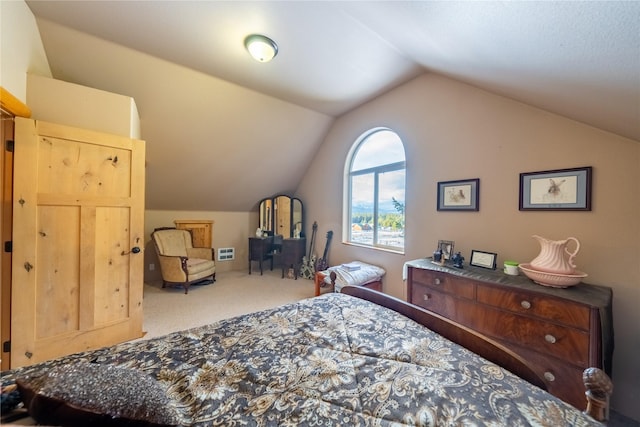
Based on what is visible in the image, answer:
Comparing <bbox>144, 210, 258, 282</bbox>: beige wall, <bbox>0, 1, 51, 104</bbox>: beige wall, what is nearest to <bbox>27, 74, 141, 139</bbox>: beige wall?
<bbox>0, 1, 51, 104</bbox>: beige wall

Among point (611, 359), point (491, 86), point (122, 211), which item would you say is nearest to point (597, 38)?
point (491, 86)

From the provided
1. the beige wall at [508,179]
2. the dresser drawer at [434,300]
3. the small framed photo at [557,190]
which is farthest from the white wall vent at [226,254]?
the small framed photo at [557,190]

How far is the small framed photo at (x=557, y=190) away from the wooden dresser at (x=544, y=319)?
2.02 ft

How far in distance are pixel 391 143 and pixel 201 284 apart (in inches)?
152

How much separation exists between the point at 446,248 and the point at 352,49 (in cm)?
221

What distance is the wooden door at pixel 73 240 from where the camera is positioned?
1.85 meters

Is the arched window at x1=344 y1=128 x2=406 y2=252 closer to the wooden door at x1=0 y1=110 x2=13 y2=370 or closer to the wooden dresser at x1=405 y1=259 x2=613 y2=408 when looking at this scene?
the wooden dresser at x1=405 y1=259 x2=613 y2=408

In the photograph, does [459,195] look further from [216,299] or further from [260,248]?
[260,248]

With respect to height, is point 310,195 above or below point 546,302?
above

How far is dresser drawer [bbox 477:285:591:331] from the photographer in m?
1.40

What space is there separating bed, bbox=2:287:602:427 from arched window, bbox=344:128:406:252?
2.21m

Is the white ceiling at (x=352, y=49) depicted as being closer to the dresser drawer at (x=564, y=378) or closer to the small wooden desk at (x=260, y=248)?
the dresser drawer at (x=564, y=378)

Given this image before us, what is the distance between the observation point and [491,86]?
2082 mm

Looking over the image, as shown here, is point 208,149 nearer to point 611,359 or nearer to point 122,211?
point 122,211
